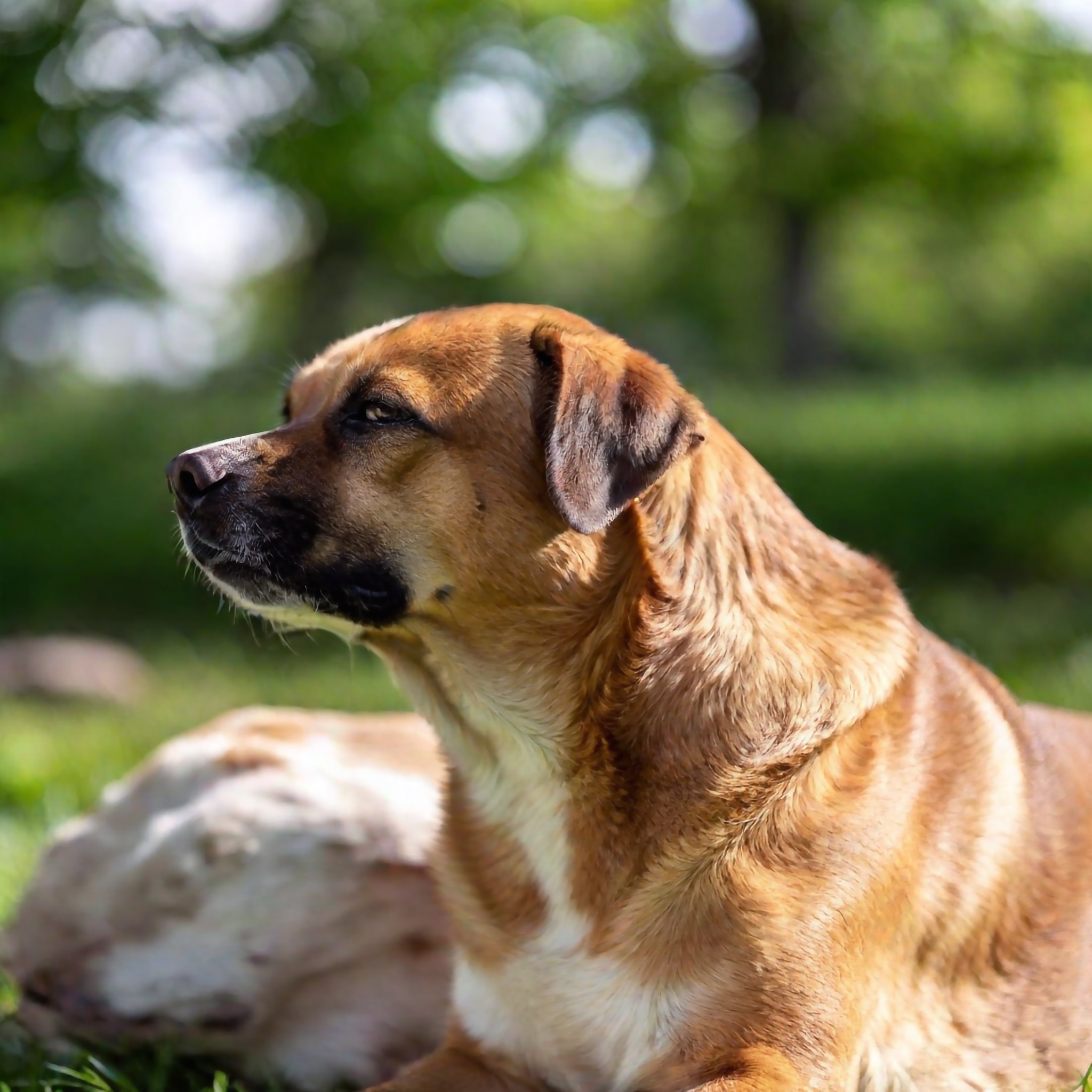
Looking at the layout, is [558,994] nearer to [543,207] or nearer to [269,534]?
[269,534]

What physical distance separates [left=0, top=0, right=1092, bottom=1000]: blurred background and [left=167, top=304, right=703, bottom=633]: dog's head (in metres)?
2.25

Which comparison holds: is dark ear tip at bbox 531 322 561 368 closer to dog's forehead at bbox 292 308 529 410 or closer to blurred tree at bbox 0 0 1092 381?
dog's forehead at bbox 292 308 529 410

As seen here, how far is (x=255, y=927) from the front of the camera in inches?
A: 134

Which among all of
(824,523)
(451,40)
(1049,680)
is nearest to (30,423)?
(451,40)

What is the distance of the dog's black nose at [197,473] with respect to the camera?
111 inches

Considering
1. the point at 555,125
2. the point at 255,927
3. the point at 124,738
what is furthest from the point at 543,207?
the point at 255,927

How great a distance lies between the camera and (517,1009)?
9.49ft

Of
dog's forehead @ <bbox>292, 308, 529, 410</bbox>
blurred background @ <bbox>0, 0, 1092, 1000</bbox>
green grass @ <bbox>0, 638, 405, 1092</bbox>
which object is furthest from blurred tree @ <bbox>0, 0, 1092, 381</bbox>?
dog's forehead @ <bbox>292, 308, 529, 410</bbox>

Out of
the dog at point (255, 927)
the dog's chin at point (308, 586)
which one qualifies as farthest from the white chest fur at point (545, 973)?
the dog at point (255, 927)

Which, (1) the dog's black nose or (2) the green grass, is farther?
(2) the green grass

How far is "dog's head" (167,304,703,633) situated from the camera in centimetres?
282

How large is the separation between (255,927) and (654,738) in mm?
1265

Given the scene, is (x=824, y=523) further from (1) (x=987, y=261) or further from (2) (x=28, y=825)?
(1) (x=987, y=261)

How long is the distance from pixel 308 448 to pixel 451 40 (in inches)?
352
